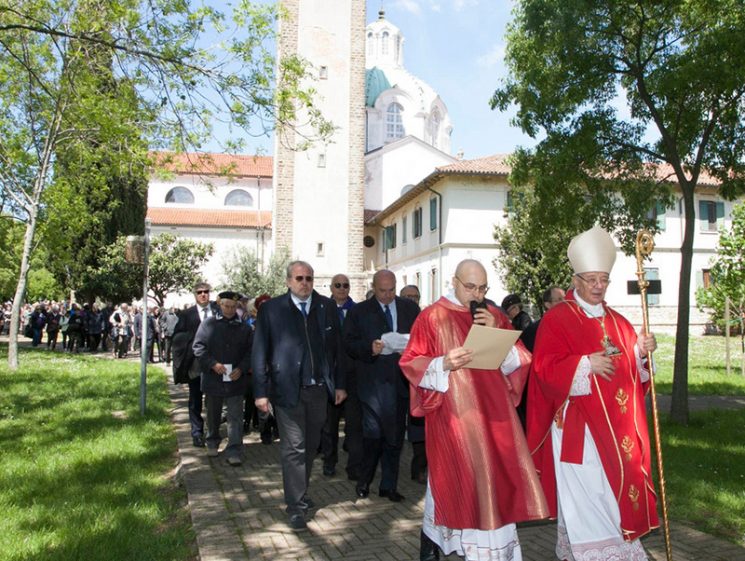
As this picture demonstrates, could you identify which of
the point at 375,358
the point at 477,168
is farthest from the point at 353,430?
the point at 477,168

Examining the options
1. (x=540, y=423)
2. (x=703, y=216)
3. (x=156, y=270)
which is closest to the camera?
(x=540, y=423)

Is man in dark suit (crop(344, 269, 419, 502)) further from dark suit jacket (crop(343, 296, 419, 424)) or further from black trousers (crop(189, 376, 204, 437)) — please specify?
black trousers (crop(189, 376, 204, 437))

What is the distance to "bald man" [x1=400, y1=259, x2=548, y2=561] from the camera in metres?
4.08

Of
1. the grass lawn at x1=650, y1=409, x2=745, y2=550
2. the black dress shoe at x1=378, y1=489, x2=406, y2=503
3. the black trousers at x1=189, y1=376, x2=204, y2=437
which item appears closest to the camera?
the grass lawn at x1=650, y1=409, x2=745, y2=550

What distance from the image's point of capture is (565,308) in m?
4.54

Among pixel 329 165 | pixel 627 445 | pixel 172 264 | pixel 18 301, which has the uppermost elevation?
pixel 329 165

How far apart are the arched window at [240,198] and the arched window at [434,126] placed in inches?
713

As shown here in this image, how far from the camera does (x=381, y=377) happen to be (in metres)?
6.60

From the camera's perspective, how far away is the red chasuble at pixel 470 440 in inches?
160

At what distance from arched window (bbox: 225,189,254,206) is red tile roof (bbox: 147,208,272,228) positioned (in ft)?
3.48

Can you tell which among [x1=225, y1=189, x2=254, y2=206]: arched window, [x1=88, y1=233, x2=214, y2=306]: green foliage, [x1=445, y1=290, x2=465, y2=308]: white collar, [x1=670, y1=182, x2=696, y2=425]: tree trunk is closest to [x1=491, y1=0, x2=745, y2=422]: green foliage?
[x1=670, y1=182, x2=696, y2=425]: tree trunk

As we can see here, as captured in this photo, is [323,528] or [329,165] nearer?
[323,528]

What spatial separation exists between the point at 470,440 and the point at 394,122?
58.7 m

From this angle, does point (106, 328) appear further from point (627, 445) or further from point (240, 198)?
point (240, 198)
